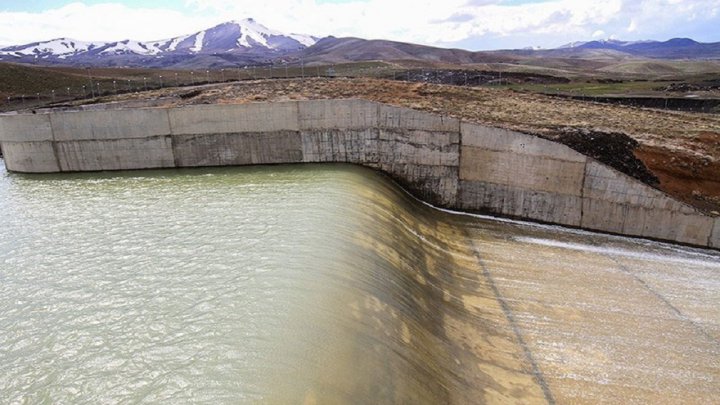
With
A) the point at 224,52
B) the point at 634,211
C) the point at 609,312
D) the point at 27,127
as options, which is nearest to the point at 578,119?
the point at 634,211

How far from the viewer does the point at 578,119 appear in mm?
22984

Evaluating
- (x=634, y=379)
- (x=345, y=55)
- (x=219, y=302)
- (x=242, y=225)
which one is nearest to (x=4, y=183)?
(x=242, y=225)

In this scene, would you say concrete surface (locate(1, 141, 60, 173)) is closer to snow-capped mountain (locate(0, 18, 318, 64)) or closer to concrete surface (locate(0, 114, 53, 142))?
concrete surface (locate(0, 114, 53, 142))

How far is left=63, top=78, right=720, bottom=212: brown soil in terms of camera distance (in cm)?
1758

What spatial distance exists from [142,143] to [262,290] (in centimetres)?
1273

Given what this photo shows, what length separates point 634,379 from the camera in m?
9.29

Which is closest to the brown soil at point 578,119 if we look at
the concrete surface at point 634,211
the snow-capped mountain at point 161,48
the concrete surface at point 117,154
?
the concrete surface at point 634,211

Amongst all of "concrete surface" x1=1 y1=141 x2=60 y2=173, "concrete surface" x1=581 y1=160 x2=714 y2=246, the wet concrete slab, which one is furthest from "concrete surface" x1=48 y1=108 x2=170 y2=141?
"concrete surface" x1=581 y1=160 x2=714 y2=246

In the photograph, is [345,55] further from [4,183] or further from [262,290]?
[262,290]

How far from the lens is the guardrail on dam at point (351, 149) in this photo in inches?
669

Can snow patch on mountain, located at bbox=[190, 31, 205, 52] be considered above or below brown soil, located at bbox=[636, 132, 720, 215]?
above

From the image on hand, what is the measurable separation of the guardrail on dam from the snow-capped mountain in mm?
128280

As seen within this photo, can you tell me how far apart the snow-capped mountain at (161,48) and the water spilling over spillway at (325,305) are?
136 meters

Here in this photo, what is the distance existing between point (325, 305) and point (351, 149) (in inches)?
445
